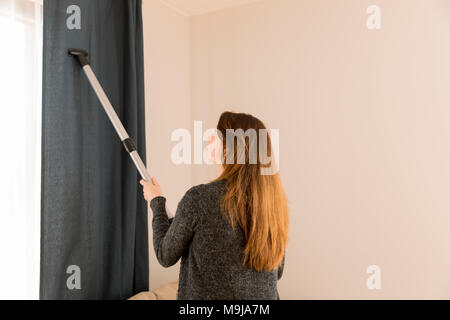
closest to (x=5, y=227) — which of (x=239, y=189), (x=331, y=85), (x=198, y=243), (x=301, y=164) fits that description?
(x=198, y=243)

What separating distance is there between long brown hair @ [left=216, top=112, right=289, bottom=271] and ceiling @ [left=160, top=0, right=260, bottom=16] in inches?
61.0

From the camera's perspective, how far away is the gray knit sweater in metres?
1.05

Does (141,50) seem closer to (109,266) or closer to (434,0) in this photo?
(109,266)

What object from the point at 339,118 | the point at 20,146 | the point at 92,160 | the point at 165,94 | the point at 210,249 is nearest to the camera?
the point at 210,249

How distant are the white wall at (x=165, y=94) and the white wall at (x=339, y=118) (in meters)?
0.01

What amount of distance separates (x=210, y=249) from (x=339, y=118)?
135 centimetres

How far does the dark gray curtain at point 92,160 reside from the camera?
59.6 inches

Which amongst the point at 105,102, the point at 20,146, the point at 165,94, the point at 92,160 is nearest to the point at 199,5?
the point at 165,94

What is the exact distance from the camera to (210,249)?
105 centimetres

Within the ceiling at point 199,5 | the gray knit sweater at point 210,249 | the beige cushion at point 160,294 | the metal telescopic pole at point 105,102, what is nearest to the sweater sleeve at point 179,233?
the gray knit sweater at point 210,249

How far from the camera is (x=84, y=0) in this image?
166 centimetres

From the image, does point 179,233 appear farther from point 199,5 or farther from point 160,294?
point 199,5

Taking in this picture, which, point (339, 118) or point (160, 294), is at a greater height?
point (339, 118)

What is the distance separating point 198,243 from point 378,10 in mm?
1713
